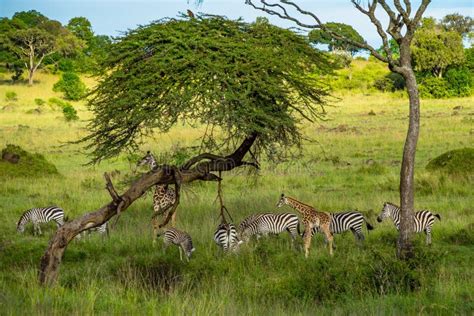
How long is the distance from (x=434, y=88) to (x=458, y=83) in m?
2.24

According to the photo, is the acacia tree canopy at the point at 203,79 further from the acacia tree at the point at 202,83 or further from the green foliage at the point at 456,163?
the green foliage at the point at 456,163

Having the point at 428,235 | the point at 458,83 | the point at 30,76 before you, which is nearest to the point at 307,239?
the point at 428,235

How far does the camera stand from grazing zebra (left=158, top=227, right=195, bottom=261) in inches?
460

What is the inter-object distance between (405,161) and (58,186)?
1279 cm

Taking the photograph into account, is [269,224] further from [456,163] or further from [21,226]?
[456,163]

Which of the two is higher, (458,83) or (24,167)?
(458,83)

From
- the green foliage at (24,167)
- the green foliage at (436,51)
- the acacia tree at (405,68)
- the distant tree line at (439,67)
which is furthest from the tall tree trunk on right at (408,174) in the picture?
the green foliage at (436,51)

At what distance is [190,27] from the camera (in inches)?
488

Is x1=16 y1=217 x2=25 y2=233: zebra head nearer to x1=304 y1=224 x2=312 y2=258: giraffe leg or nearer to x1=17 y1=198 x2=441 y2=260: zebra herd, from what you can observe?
x1=17 y1=198 x2=441 y2=260: zebra herd

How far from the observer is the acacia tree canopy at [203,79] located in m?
11.4

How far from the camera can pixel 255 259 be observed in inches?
440

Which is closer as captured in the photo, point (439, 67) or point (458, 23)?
point (439, 67)

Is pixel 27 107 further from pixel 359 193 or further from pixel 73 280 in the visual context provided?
pixel 73 280

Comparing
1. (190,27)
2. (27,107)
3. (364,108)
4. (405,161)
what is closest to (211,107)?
(190,27)
